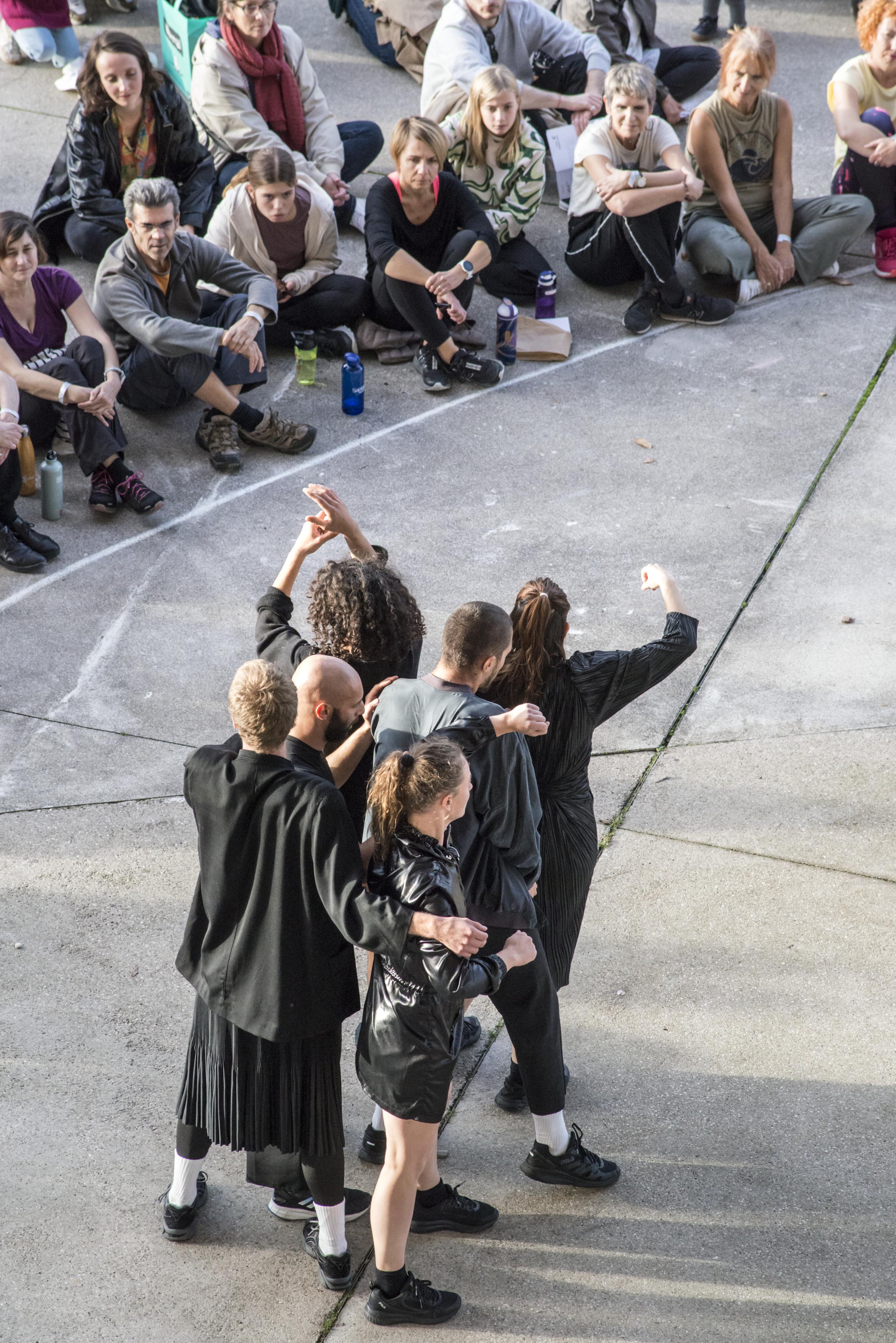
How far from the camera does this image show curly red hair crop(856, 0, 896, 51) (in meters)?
7.71

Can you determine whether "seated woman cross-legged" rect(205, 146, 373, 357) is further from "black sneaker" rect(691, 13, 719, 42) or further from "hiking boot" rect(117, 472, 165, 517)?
"black sneaker" rect(691, 13, 719, 42)

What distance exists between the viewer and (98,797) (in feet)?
15.3

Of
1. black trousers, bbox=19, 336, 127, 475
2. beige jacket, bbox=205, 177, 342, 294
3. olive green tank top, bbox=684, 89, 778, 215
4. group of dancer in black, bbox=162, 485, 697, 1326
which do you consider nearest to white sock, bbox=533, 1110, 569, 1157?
group of dancer in black, bbox=162, 485, 697, 1326

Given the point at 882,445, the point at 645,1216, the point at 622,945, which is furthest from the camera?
the point at 882,445

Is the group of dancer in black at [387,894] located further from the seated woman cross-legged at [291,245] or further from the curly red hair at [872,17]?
the curly red hair at [872,17]

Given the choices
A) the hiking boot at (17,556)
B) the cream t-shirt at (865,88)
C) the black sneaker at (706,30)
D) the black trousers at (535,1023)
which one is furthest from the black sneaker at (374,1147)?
the black sneaker at (706,30)

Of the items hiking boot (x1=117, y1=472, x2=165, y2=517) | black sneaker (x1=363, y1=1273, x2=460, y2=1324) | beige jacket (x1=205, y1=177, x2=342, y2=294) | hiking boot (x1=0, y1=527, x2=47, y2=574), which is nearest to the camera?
black sneaker (x1=363, y1=1273, x2=460, y2=1324)

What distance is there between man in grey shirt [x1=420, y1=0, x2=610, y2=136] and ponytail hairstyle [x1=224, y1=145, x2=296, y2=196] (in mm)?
1467

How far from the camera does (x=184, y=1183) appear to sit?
126 inches

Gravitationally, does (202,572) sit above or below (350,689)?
below

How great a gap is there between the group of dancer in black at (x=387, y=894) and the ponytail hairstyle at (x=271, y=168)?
3.59m

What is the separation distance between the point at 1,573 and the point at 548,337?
318cm

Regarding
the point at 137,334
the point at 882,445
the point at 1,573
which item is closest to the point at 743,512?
the point at 882,445

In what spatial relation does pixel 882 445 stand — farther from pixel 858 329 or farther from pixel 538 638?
pixel 538 638
